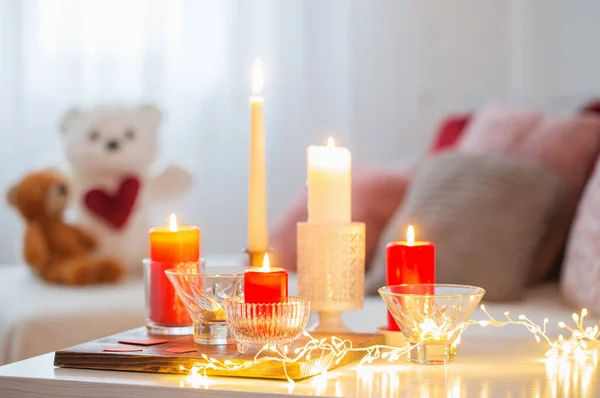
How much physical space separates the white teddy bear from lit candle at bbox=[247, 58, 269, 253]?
1.28 m

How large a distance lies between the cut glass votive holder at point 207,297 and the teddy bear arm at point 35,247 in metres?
1.33

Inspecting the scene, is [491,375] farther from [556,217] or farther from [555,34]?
[555,34]

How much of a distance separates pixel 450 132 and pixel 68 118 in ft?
3.41

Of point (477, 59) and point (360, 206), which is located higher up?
point (477, 59)

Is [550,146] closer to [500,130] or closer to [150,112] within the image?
[500,130]

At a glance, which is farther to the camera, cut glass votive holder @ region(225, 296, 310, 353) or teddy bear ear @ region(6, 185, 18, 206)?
teddy bear ear @ region(6, 185, 18, 206)

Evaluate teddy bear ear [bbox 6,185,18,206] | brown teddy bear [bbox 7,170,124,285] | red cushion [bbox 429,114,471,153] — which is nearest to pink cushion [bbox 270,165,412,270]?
red cushion [bbox 429,114,471,153]

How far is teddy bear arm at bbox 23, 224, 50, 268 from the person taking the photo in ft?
7.83

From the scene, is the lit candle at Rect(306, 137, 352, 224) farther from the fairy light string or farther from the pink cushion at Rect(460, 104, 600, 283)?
the pink cushion at Rect(460, 104, 600, 283)

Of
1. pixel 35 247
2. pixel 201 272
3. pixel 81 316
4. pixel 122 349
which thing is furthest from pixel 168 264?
pixel 35 247

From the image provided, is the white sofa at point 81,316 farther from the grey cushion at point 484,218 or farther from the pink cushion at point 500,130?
the pink cushion at point 500,130

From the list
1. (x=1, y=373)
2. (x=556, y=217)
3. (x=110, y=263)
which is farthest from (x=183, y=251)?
(x=110, y=263)

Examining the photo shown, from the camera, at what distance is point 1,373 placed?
1.05 meters

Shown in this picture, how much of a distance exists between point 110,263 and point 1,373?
1.30 metres
